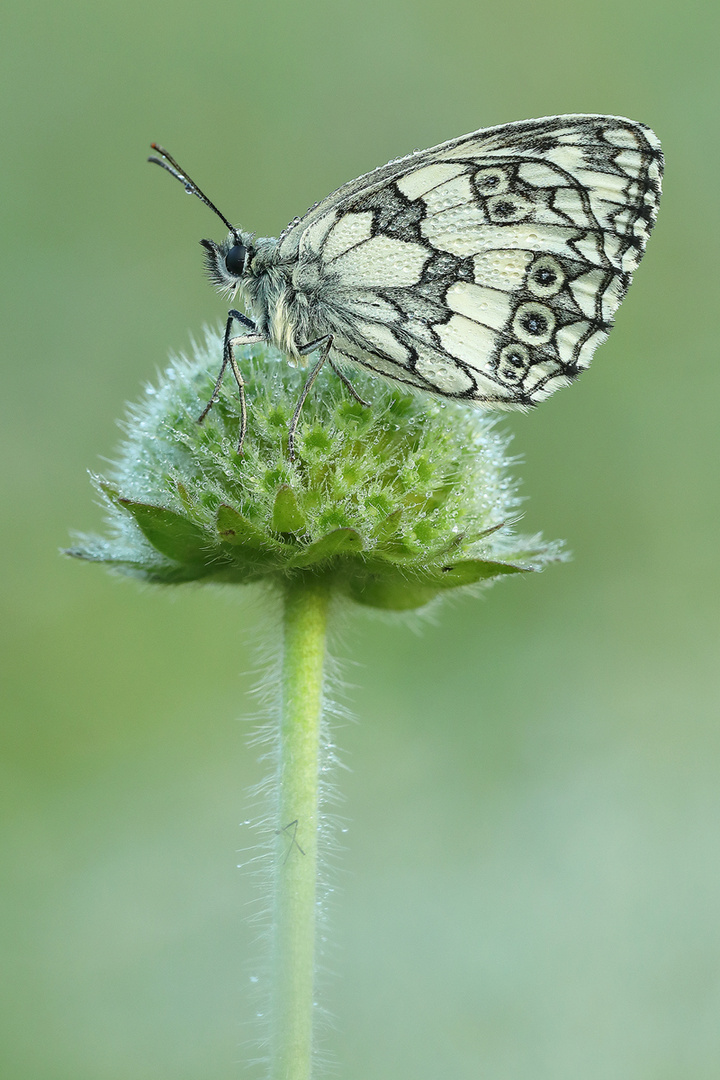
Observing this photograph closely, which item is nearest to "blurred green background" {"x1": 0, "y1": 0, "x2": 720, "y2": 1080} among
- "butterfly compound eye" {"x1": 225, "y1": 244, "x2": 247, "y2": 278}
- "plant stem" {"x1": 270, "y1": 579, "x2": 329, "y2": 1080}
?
"plant stem" {"x1": 270, "y1": 579, "x2": 329, "y2": 1080}

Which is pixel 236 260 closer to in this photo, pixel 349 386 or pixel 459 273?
pixel 349 386

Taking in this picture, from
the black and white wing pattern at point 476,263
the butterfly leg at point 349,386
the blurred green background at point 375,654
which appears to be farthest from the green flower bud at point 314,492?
the blurred green background at point 375,654

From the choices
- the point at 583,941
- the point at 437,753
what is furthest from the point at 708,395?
the point at 583,941

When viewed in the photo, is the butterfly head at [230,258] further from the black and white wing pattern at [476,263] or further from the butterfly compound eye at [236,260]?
the black and white wing pattern at [476,263]

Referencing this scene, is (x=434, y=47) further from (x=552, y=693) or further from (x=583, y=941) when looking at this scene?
(x=583, y=941)

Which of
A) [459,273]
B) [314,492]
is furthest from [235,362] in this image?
[459,273]

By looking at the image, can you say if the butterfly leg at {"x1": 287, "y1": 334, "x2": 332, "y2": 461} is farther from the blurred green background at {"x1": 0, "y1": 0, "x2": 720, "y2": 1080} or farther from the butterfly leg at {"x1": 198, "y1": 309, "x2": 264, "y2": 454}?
the blurred green background at {"x1": 0, "y1": 0, "x2": 720, "y2": 1080}
